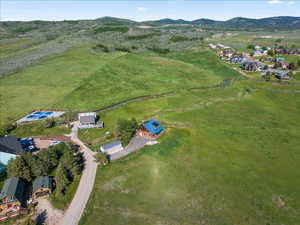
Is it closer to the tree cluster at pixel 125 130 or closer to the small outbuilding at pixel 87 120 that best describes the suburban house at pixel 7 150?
the small outbuilding at pixel 87 120

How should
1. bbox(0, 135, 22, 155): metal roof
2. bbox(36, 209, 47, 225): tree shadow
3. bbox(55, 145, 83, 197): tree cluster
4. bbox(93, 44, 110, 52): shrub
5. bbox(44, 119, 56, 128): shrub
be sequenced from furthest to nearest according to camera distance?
bbox(93, 44, 110, 52): shrub
bbox(44, 119, 56, 128): shrub
bbox(0, 135, 22, 155): metal roof
bbox(55, 145, 83, 197): tree cluster
bbox(36, 209, 47, 225): tree shadow

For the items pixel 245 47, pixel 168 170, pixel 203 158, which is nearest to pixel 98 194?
pixel 168 170

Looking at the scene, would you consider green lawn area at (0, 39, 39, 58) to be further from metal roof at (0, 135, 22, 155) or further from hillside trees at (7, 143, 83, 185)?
hillside trees at (7, 143, 83, 185)

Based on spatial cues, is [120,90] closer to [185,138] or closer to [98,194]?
[185,138]

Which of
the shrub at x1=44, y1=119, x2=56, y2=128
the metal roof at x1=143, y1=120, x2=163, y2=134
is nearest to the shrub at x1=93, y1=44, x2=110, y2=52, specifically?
the shrub at x1=44, y1=119, x2=56, y2=128

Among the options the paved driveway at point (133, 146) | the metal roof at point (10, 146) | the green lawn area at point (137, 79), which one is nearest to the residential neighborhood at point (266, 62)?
the green lawn area at point (137, 79)

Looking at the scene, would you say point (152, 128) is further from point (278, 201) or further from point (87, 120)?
point (278, 201)
